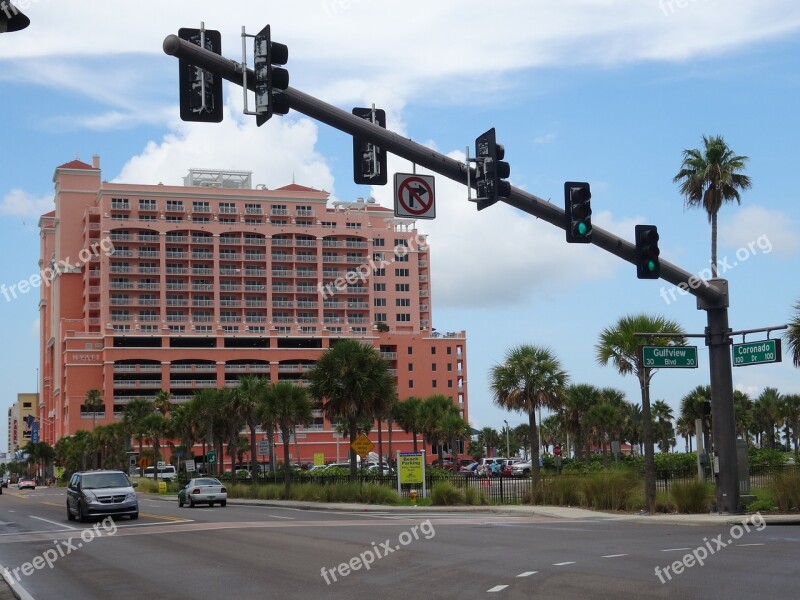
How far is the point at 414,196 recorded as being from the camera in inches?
651

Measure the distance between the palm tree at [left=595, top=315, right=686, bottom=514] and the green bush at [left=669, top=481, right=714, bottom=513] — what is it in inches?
38.9

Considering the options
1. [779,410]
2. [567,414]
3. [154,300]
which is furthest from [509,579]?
[154,300]

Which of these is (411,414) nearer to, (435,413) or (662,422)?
(435,413)

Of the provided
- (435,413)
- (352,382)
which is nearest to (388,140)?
(352,382)

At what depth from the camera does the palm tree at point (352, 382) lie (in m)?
48.2

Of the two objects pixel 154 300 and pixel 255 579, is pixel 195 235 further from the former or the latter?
pixel 255 579

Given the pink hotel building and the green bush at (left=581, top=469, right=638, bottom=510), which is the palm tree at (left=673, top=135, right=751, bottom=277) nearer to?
the green bush at (left=581, top=469, right=638, bottom=510)

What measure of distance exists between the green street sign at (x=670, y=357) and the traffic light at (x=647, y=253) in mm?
6065

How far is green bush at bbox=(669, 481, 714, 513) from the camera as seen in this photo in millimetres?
27875

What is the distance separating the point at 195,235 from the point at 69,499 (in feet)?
350

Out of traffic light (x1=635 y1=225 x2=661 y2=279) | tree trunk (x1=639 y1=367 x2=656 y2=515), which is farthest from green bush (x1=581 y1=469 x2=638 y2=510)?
traffic light (x1=635 y1=225 x2=661 y2=279)

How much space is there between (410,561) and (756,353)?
41.3 ft

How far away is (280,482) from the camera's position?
193ft

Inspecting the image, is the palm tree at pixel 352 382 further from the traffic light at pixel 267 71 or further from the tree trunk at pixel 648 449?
the traffic light at pixel 267 71
